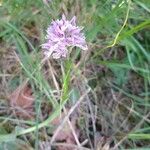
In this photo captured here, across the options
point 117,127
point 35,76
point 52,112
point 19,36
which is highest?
point 19,36

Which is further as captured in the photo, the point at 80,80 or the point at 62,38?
the point at 80,80

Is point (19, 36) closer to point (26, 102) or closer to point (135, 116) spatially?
point (26, 102)

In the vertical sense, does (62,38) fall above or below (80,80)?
above

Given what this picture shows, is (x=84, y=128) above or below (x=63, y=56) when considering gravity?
below

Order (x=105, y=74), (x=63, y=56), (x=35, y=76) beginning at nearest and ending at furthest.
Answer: (x=63, y=56), (x=35, y=76), (x=105, y=74)

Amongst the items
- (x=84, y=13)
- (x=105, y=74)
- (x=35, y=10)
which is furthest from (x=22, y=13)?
(x=105, y=74)

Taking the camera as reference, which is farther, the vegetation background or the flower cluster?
the vegetation background

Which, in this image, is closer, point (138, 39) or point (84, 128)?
point (84, 128)

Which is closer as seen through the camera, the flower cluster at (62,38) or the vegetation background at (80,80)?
the flower cluster at (62,38)
